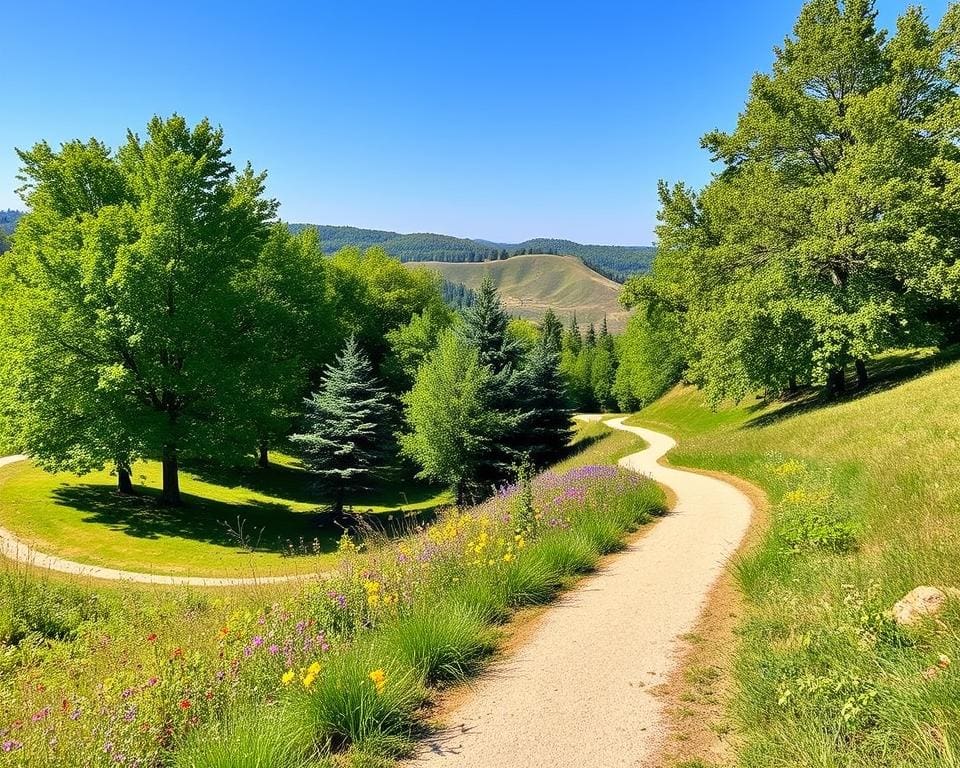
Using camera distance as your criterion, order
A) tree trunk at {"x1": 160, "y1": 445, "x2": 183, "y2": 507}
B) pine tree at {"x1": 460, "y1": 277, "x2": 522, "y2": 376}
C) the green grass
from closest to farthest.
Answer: the green grass < tree trunk at {"x1": 160, "y1": 445, "x2": 183, "y2": 507} < pine tree at {"x1": 460, "y1": 277, "x2": 522, "y2": 376}

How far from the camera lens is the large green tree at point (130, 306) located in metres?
21.3

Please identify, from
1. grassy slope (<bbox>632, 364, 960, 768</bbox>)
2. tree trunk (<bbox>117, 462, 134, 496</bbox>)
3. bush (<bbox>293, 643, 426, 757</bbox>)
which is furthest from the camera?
tree trunk (<bbox>117, 462, 134, 496</bbox>)

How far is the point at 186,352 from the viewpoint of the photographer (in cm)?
2383

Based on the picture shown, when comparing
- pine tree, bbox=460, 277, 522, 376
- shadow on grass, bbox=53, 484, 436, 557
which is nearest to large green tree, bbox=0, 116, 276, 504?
shadow on grass, bbox=53, 484, 436, 557

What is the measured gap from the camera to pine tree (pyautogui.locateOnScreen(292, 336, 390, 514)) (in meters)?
27.5

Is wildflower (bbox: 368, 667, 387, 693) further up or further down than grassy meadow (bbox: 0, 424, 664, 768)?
further up

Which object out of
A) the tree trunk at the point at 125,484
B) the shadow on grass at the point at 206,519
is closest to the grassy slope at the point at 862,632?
the shadow on grass at the point at 206,519

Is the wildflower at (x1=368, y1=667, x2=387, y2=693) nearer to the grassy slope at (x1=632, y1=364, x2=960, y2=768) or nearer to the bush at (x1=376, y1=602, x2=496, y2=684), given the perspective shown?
the bush at (x1=376, y1=602, x2=496, y2=684)

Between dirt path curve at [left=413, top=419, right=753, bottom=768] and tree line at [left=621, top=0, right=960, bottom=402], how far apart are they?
1760 centimetres

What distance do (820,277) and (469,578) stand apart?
2452 centimetres

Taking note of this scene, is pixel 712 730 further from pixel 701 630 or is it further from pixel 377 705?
pixel 377 705

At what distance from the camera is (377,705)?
14.5 feet

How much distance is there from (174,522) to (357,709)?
22099mm

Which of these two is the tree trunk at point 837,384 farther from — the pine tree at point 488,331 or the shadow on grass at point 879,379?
the pine tree at point 488,331
